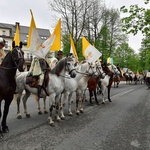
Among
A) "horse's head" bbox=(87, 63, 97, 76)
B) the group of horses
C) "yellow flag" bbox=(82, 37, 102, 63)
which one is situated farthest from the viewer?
"yellow flag" bbox=(82, 37, 102, 63)

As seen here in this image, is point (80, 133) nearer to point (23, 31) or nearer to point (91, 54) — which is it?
point (91, 54)

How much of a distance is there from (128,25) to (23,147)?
1655 cm

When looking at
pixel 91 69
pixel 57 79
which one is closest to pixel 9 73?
pixel 57 79

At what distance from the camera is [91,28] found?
33.9 m

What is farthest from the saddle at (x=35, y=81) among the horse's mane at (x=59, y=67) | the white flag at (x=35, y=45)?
the white flag at (x=35, y=45)

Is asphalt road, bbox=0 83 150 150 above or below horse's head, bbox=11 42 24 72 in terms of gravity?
below

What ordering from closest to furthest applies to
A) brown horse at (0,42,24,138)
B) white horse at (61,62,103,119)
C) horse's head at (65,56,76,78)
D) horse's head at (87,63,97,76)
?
1. brown horse at (0,42,24,138)
2. horse's head at (65,56,76,78)
3. white horse at (61,62,103,119)
4. horse's head at (87,63,97,76)

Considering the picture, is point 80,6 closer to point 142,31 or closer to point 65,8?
point 65,8

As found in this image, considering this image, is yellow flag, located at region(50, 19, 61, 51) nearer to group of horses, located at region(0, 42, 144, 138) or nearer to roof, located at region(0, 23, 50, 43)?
group of horses, located at region(0, 42, 144, 138)

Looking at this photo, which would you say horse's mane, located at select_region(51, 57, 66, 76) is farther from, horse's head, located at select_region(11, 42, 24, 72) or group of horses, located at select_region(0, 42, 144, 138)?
horse's head, located at select_region(11, 42, 24, 72)

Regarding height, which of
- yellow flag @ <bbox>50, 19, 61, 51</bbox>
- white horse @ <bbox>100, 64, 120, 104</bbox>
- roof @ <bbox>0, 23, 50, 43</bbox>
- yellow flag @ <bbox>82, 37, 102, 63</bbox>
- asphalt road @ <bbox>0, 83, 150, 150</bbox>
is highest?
roof @ <bbox>0, 23, 50, 43</bbox>

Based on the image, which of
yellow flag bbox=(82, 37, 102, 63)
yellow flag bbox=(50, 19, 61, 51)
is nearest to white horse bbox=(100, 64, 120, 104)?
yellow flag bbox=(82, 37, 102, 63)

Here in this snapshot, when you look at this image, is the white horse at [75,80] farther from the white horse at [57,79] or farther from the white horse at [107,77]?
the white horse at [107,77]

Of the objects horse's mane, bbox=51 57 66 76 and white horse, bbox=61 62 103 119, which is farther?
white horse, bbox=61 62 103 119
